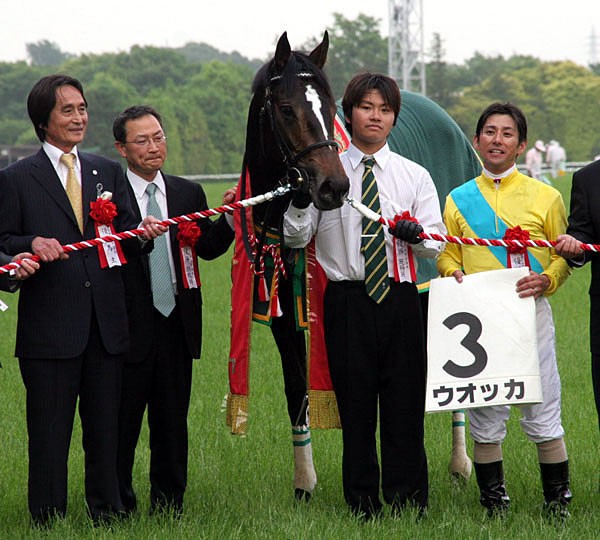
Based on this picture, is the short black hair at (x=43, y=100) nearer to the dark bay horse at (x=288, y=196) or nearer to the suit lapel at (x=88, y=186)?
the suit lapel at (x=88, y=186)

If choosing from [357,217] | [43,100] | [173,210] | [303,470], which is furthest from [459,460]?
[43,100]

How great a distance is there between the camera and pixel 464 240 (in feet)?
15.0

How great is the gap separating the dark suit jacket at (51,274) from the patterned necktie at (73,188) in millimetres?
23

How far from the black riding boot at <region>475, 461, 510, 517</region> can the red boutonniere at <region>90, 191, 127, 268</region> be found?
1.96m

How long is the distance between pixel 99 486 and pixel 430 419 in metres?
3.29

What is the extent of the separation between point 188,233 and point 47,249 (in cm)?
86

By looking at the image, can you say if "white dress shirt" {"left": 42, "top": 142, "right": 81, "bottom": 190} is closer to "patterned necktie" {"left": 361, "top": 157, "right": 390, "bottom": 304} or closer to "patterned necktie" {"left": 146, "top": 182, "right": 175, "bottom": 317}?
"patterned necktie" {"left": 146, "top": 182, "right": 175, "bottom": 317}

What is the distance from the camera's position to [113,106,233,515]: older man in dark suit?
479 cm

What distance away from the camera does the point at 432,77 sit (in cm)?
7400

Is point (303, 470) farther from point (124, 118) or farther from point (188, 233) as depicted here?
point (124, 118)

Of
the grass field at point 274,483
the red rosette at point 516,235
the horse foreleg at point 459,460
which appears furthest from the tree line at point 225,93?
the red rosette at point 516,235

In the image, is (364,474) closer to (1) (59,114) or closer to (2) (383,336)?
(2) (383,336)

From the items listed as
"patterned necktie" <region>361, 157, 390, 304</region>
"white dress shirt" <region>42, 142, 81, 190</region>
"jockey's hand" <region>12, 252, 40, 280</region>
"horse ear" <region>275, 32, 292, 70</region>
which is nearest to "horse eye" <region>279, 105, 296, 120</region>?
"horse ear" <region>275, 32, 292, 70</region>

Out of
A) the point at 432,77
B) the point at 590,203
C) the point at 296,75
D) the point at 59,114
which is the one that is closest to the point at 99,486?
the point at 59,114
